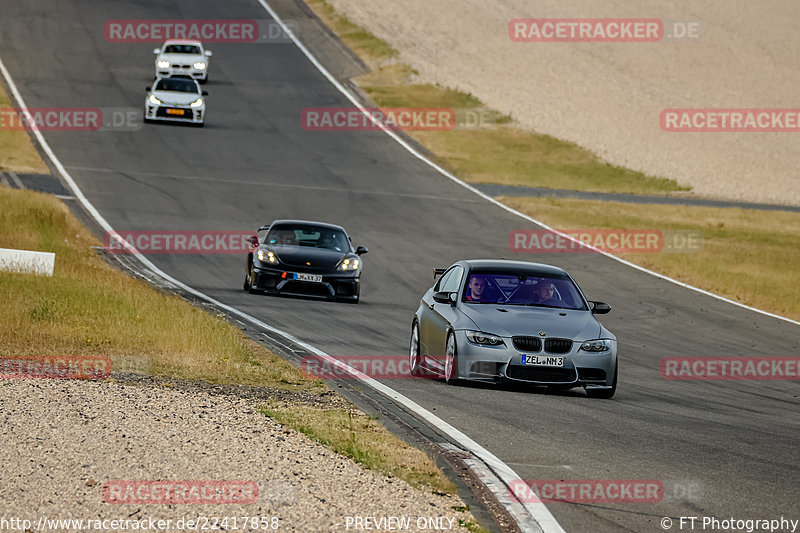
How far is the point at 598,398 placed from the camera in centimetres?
1294

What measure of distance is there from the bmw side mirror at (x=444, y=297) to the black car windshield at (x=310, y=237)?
7917mm

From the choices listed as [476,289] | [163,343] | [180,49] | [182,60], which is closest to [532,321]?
[476,289]

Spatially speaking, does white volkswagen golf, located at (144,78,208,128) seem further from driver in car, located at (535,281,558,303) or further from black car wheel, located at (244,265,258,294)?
driver in car, located at (535,281,558,303)

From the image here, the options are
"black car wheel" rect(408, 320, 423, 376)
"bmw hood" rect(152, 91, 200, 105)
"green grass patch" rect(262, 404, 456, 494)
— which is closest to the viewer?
"green grass patch" rect(262, 404, 456, 494)

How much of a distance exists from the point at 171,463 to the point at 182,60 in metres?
40.3

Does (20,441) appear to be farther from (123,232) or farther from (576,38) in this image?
(576,38)

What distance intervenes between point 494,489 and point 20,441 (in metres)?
3.36

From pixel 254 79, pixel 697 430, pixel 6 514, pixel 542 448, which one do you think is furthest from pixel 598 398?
pixel 254 79

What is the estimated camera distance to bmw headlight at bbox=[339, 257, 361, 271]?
21281 millimetres

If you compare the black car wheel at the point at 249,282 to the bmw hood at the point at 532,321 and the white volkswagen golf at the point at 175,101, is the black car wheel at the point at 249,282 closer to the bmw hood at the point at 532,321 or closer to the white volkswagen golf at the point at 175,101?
the bmw hood at the point at 532,321

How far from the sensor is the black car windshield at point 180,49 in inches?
1877

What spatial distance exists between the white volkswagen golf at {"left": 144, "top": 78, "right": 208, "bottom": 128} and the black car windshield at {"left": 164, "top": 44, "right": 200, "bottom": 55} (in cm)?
643

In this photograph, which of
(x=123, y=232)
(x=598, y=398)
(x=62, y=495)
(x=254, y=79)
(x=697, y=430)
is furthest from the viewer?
(x=254, y=79)

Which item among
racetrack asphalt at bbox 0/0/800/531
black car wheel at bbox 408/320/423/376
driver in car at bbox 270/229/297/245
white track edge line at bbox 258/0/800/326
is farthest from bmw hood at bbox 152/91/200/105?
black car wheel at bbox 408/320/423/376
